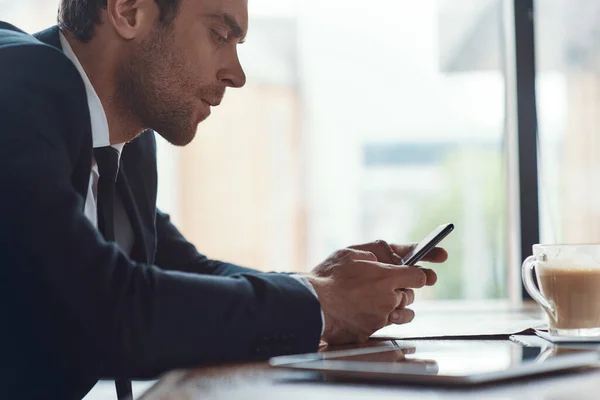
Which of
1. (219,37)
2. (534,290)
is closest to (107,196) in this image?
(219,37)

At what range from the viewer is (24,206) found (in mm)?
907

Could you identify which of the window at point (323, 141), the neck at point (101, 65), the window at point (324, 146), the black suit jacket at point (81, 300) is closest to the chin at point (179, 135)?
the neck at point (101, 65)

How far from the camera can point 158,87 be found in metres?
1.56

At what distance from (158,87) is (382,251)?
1.93 feet

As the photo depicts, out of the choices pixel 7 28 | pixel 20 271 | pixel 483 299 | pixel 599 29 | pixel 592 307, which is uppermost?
pixel 599 29

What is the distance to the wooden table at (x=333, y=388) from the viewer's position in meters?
0.64

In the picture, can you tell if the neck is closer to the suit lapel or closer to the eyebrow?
the eyebrow

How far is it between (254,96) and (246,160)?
472 millimetres

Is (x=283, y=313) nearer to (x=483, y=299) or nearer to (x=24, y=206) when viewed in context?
(x=24, y=206)

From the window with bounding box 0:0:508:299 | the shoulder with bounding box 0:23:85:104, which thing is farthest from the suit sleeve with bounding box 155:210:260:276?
the window with bounding box 0:0:508:299

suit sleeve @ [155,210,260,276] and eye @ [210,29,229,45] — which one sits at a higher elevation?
eye @ [210,29,229,45]

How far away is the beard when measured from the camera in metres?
1.52

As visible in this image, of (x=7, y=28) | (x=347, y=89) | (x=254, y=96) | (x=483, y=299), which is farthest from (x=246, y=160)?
(x=7, y=28)

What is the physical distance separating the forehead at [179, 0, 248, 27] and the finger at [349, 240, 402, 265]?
538 millimetres
